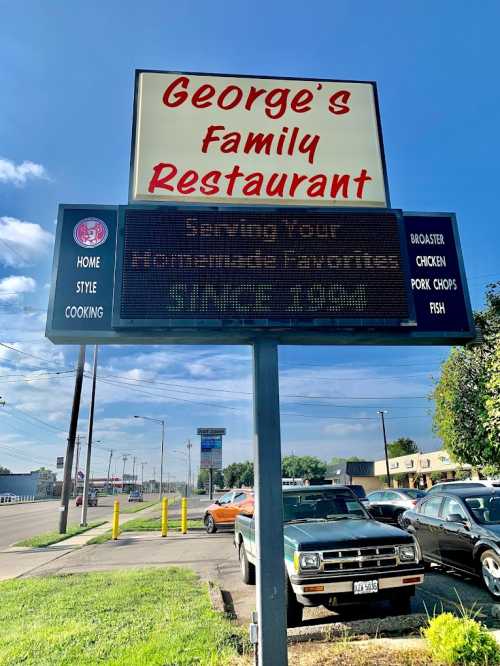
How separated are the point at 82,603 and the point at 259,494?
13.1 feet

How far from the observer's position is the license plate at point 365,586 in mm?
5863

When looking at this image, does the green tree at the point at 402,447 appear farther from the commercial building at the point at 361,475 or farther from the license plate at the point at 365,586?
the license plate at the point at 365,586

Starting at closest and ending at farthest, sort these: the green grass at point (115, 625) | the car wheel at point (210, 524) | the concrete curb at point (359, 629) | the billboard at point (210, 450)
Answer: the green grass at point (115, 625) → the concrete curb at point (359, 629) → the car wheel at point (210, 524) → the billboard at point (210, 450)

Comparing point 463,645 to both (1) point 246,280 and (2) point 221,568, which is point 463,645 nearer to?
(1) point 246,280

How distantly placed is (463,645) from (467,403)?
1736 centimetres

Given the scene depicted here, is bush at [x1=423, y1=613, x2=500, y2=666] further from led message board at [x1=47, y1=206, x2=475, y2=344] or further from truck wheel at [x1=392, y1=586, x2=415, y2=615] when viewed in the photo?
led message board at [x1=47, y1=206, x2=475, y2=344]

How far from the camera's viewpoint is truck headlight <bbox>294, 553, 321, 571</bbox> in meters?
5.89

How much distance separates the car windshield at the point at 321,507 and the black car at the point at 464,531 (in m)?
1.81

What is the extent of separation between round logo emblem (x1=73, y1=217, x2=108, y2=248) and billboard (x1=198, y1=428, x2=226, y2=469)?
37413 millimetres

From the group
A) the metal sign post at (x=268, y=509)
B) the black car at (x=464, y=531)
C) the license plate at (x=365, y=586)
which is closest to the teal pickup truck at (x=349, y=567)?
the license plate at (x=365, y=586)

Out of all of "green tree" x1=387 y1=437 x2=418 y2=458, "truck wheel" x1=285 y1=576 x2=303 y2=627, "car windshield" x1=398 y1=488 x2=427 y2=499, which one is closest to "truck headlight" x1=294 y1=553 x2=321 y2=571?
"truck wheel" x1=285 y1=576 x2=303 y2=627

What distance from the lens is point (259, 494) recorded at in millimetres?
4922

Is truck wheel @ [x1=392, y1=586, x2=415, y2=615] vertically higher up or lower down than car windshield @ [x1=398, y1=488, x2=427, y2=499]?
lower down

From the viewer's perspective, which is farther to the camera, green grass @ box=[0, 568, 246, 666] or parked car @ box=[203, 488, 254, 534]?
parked car @ box=[203, 488, 254, 534]
